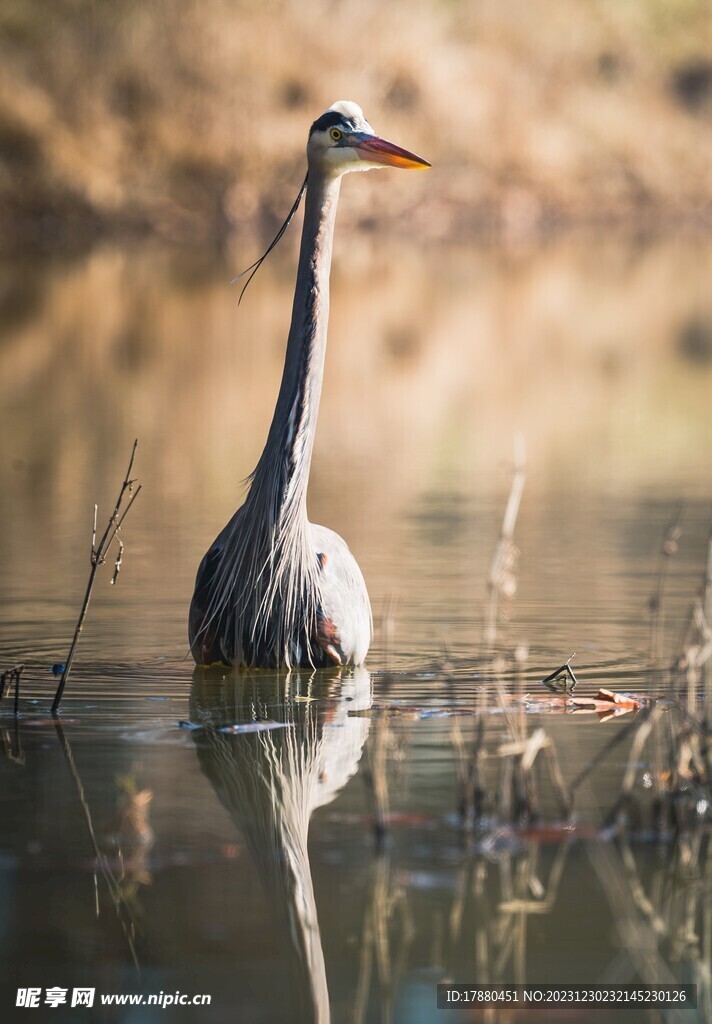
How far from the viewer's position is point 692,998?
4.18m

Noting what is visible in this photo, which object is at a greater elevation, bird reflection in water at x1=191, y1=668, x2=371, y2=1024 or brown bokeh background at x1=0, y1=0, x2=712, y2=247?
brown bokeh background at x1=0, y1=0, x2=712, y2=247

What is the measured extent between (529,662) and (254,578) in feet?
3.63

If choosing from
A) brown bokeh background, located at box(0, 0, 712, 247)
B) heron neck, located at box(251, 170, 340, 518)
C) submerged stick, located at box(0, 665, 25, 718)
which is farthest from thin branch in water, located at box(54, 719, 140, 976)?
brown bokeh background, located at box(0, 0, 712, 247)

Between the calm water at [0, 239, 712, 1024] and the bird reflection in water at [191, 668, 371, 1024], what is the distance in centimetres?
1

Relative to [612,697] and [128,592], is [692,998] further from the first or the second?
[128,592]

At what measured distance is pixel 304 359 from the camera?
7051 mm

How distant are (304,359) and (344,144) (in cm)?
80

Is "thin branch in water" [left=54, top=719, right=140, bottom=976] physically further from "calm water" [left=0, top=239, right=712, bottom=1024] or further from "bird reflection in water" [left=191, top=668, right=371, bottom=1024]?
"bird reflection in water" [left=191, top=668, right=371, bottom=1024]

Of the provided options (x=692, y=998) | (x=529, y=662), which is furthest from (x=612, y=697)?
(x=692, y=998)

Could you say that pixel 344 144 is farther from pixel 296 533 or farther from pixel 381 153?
pixel 296 533

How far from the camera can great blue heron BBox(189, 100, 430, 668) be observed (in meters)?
7.05

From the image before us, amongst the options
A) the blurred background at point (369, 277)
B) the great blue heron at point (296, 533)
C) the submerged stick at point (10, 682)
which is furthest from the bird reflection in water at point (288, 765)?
the blurred background at point (369, 277)

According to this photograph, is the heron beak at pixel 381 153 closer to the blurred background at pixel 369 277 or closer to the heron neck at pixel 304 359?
the heron neck at pixel 304 359

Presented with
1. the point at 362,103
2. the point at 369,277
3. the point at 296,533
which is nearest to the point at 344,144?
the point at 296,533
